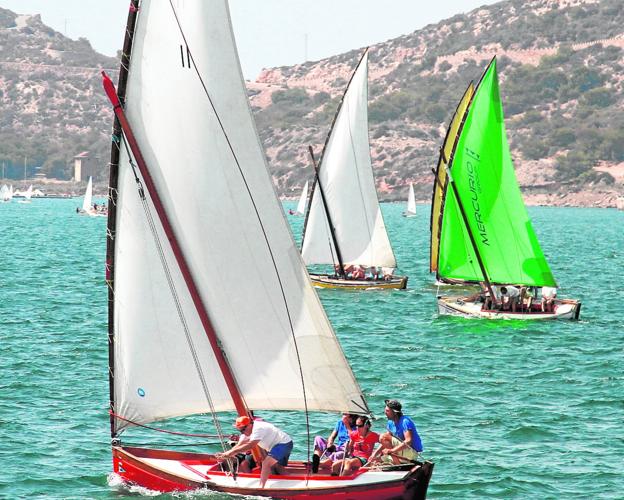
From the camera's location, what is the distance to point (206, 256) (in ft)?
78.0

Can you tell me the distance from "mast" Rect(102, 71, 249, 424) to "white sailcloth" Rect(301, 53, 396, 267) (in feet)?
129

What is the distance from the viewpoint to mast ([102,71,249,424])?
75.1ft

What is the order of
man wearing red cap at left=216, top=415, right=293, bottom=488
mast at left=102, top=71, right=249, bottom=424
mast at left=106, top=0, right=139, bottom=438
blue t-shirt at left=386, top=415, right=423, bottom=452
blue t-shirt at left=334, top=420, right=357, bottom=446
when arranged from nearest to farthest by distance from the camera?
1. mast at left=106, top=0, right=139, bottom=438
2. mast at left=102, top=71, right=249, bottom=424
3. man wearing red cap at left=216, top=415, right=293, bottom=488
4. blue t-shirt at left=386, top=415, right=423, bottom=452
5. blue t-shirt at left=334, top=420, right=357, bottom=446

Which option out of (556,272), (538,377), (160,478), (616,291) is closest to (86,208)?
(556,272)

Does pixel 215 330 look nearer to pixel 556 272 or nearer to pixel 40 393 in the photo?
pixel 40 393

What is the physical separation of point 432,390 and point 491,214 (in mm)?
15351

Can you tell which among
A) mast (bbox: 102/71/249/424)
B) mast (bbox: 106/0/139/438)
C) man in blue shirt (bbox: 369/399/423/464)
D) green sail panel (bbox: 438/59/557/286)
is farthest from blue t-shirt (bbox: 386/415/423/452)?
green sail panel (bbox: 438/59/557/286)

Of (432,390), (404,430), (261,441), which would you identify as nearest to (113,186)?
(261,441)

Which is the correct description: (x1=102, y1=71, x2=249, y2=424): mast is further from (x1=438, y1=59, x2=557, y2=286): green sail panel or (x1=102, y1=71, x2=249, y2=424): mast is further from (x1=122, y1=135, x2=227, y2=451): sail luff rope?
(x1=438, y1=59, x2=557, y2=286): green sail panel

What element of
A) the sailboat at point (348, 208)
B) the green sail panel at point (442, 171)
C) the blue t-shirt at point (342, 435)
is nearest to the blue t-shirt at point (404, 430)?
the blue t-shirt at point (342, 435)

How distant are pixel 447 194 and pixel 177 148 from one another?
30.7 m

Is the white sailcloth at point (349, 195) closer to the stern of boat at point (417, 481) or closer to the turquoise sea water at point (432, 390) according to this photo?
the turquoise sea water at point (432, 390)

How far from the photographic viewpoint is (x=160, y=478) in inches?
955

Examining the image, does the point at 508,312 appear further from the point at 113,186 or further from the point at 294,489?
the point at 113,186
